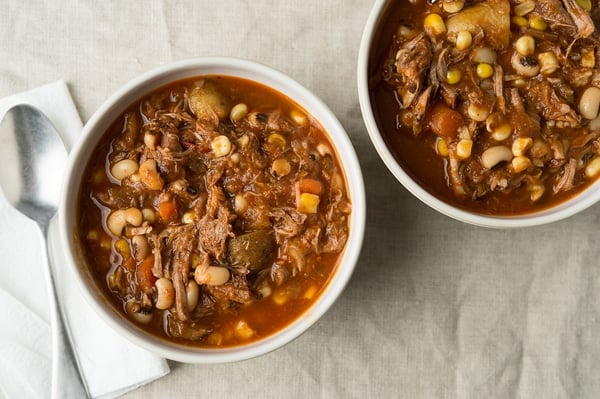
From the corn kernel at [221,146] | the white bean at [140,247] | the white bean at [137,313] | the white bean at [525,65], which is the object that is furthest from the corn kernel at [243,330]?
the white bean at [525,65]

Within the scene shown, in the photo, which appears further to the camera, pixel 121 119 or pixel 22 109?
pixel 22 109

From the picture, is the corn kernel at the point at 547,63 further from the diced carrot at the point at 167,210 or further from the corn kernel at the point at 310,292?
the diced carrot at the point at 167,210

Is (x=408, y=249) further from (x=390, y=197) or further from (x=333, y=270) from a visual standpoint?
(x=333, y=270)

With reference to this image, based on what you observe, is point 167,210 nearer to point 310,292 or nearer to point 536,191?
point 310,292

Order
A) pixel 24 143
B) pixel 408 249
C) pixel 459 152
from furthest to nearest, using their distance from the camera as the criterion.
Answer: pixel 408 249
pixel 24 143
pixel 459 152

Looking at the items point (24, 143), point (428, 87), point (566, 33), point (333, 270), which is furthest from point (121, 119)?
point (566, 33)

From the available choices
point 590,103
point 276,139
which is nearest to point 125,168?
point 276,139
